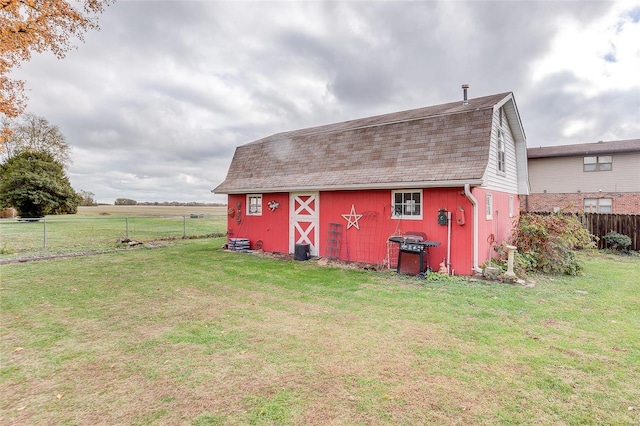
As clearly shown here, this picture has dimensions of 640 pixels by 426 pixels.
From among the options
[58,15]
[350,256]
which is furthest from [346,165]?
[58,15]

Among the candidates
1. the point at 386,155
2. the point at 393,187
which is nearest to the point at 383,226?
the point at 393,187

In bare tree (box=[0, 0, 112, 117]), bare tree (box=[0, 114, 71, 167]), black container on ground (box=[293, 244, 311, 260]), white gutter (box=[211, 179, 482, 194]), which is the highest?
bare tree (box=[0, 114, 71, 167])

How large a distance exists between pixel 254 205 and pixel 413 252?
7.04m

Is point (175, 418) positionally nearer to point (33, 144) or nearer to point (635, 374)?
point (635, 374)

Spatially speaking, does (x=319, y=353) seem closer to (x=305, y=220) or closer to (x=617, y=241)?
(x=305, y=220)

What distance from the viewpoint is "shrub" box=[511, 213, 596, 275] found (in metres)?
7.81

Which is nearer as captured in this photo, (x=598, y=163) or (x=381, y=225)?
(x=381, y=225)

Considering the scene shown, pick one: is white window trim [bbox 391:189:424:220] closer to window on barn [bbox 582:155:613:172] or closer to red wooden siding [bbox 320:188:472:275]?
red wooden siding [bbox 320:188:472:275]

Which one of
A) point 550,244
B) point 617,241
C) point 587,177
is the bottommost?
point 617,241

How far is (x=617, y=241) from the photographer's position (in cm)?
1154

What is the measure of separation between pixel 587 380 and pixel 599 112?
20716mm

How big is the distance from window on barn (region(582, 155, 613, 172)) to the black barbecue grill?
17.3 metres

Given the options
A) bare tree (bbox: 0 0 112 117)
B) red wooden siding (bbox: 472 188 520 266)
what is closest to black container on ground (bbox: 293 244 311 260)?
red wooden siding (bbox: 472 188 520 266)

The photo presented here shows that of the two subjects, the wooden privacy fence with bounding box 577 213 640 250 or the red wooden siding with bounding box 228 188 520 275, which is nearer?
the red wooden siding with bounding box 228 188 520 275
